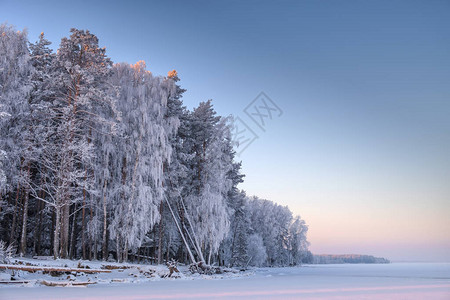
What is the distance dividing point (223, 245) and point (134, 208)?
875 inches

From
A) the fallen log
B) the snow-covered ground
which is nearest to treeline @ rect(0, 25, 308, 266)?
the fallen log

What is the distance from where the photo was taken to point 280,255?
→ 6462 centimetres

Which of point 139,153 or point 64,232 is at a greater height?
point 139,153

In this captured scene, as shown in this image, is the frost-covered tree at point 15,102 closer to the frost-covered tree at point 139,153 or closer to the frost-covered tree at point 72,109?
the frost-covered tree at point 72,109

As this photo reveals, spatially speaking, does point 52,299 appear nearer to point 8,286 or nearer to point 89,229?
point 8,286

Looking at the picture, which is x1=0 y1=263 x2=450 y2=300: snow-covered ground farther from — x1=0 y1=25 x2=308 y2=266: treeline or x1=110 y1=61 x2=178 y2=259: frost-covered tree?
A: x1=0 y1=25 x2=308 y2=266: treeline

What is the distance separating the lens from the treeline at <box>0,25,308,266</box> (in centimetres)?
2031

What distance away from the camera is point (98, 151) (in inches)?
946

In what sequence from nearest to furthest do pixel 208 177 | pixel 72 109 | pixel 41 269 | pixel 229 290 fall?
1. pixel 229 290
2. pixel 41 269
3. pixel 72 109
4. pixel 208 177

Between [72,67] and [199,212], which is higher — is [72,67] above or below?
above

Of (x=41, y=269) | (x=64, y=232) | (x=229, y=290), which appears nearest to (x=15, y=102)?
(x=64, y=232)

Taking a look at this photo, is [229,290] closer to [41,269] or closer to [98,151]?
[41,269]

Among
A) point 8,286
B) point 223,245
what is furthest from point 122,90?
point 223,245

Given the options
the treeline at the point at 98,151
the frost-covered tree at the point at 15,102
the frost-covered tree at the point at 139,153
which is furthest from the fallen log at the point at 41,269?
the frost-covered tree at the point at 15,102
